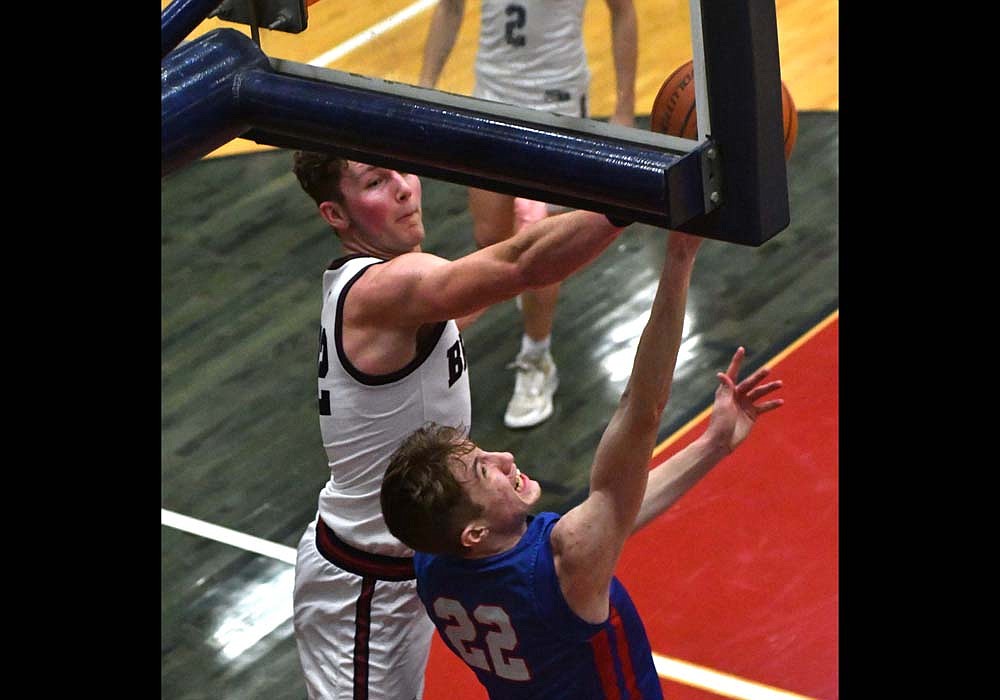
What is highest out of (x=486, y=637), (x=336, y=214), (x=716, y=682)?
(x=336, y=214)

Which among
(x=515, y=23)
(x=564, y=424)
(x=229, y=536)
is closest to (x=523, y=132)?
(x=515, y=23)

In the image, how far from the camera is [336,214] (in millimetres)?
4281

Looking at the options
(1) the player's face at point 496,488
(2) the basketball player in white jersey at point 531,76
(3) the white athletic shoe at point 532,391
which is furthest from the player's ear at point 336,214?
(3) the white athletic shoe at point 532,391

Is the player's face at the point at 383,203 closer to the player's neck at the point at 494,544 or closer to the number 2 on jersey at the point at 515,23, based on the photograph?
the number 2 on jersey at the point at 515,23

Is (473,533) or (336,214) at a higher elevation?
(336,214)

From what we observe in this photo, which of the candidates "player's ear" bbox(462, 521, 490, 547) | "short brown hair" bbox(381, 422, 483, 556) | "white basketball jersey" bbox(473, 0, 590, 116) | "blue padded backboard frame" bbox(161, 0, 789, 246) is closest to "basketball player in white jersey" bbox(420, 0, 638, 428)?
"white basketball jersey" bbox(473, 0, 590, 116)

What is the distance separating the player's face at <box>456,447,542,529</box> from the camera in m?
3.49

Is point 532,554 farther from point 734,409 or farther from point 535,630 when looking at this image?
point 734,409

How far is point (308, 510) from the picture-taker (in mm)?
6348

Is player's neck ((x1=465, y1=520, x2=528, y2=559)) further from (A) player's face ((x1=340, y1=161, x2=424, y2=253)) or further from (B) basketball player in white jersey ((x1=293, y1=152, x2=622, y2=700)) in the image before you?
(A) player's face ((x1=340, y1=161, x2=424, y2=253))

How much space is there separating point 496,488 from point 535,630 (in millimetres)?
323
